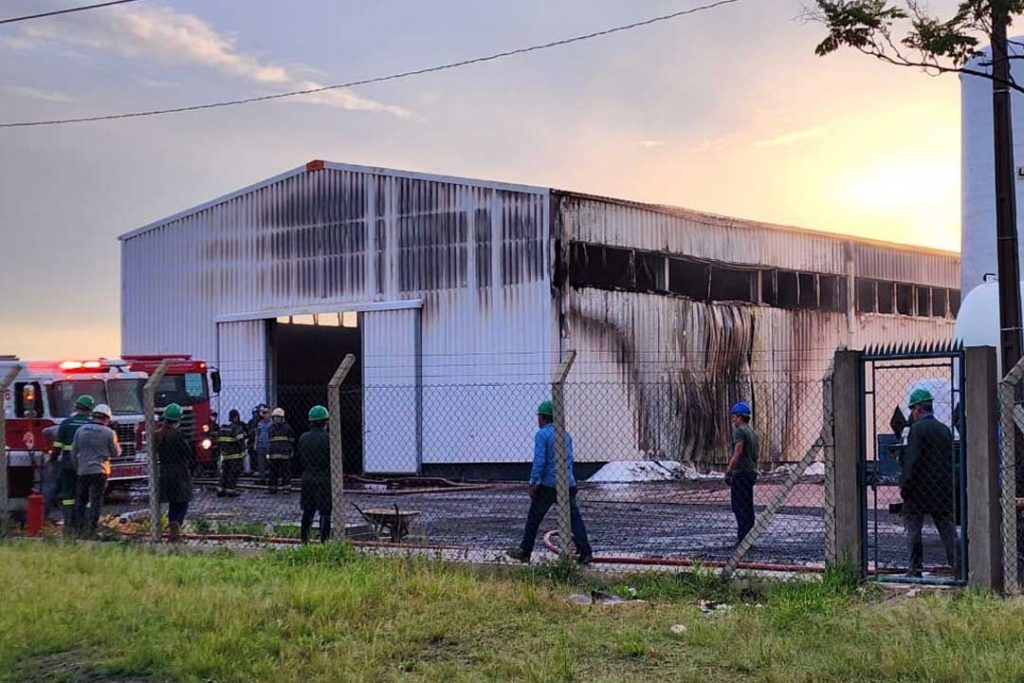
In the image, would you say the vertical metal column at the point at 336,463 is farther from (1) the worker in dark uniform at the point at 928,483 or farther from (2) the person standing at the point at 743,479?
(1) the worker in dark uniform at the point at 928,483

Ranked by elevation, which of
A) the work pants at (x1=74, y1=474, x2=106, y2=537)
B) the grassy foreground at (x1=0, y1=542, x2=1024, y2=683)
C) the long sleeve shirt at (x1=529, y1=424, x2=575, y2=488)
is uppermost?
the long sleeve shirt at (x1=529, y1=424, x2=575, y2=488)

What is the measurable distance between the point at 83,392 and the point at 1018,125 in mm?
19807

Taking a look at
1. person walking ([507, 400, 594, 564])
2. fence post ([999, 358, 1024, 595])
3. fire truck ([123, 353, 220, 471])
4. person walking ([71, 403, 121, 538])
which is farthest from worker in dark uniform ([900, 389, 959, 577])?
fire truck ([123, 353, 220, 471])

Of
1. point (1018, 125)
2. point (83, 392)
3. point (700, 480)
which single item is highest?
point (1018, 125)

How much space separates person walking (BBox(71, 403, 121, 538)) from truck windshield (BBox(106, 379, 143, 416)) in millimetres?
8551

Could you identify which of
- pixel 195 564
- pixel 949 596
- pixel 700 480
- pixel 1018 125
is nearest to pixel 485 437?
pixel 700 480

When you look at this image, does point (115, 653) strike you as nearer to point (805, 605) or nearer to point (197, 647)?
point (197, 647)

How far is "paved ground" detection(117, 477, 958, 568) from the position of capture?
1335cm

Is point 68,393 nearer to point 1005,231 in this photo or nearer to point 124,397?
point 124,397

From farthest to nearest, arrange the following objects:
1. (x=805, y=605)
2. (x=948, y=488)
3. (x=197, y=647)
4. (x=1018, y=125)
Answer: (x=1018, y=125), (x=948, y=488), (x=805, y=605), (x=197, y=647)

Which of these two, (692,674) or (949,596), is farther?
(949,596)

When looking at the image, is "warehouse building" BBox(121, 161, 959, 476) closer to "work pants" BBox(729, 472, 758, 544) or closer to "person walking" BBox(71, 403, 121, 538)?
"person walking" BBox(71, 403, 121, 538)

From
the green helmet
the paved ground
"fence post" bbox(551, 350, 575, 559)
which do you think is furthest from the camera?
the paved ground

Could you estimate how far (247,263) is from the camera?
31.5 m
